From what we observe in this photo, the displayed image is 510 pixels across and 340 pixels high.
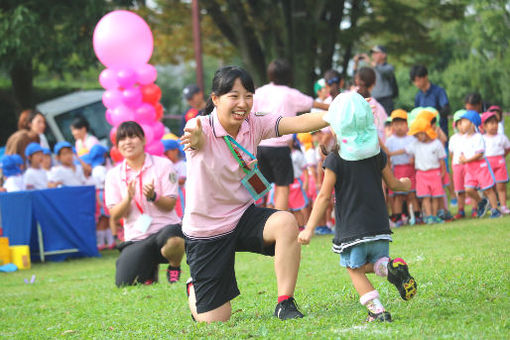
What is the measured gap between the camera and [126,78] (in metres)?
11.2

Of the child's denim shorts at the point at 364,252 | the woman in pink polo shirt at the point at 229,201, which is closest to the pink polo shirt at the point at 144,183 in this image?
the woman in pink polo shirt at the point at 229,201

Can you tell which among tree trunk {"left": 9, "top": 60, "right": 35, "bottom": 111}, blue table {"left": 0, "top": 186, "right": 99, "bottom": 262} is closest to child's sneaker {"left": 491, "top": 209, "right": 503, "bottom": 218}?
blue table {"left": 0, "top": 186, "right": 99, "bottom": 262}

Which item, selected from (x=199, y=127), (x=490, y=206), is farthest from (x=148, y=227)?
(x=490, y=206)

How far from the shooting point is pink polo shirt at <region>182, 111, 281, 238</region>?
5.13 meters

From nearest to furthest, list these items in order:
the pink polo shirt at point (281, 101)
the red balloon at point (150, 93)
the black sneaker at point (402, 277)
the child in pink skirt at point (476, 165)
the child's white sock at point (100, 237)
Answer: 1. the black sneaker at point (402, 277)
2. the pink polo shirt at point (281, 101)
3. the red balloon at point (150, 93)
4. the child in pink skirt at point (476, 165)
5. the child's white sock at point (100, 237)

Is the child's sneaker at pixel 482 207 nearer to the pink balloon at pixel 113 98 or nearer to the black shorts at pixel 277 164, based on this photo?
the black shorts at pixel 277 164

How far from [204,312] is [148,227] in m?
2.64

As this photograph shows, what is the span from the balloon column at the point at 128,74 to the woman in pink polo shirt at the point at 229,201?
19.4 feet

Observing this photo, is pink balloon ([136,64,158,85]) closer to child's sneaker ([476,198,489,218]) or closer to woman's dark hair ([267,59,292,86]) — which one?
woman's dark hair ([267,59,292,86])

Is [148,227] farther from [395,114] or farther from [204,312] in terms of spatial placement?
[395,114]

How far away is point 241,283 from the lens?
25.0 ft

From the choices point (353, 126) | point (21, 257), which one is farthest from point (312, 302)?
point (21, 257)

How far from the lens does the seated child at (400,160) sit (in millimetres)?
12367

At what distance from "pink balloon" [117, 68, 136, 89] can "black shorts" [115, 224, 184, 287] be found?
12.6ft
